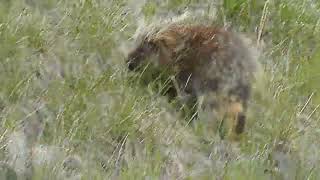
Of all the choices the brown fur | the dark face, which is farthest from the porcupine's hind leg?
the dark face

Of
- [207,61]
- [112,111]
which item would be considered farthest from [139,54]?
[112,111]

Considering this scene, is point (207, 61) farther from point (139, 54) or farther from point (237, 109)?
point (139, 54)

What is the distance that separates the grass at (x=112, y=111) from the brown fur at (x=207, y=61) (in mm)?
104

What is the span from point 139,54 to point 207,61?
42cm

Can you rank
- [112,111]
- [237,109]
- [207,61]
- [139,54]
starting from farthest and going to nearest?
[139,54] → [207,61] → [237,109] → [112,111]

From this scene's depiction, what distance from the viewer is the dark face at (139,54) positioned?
4.21m

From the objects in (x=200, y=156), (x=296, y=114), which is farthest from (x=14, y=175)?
(x=296, y=114)

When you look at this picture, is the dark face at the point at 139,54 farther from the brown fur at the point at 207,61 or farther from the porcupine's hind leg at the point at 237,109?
the porcupine's hind leg at the point at 237,109

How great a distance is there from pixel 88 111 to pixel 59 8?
109 centimetres

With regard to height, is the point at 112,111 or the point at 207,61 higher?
the point at 207,61

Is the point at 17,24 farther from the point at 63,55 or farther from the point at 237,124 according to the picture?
the point at 237,124

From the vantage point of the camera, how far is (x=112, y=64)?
4.18 meters

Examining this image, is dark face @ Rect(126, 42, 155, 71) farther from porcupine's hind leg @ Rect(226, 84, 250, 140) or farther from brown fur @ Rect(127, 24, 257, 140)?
porcupine's hind leg @ Rect(226, 84, 250, 140)

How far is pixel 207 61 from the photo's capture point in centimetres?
404
